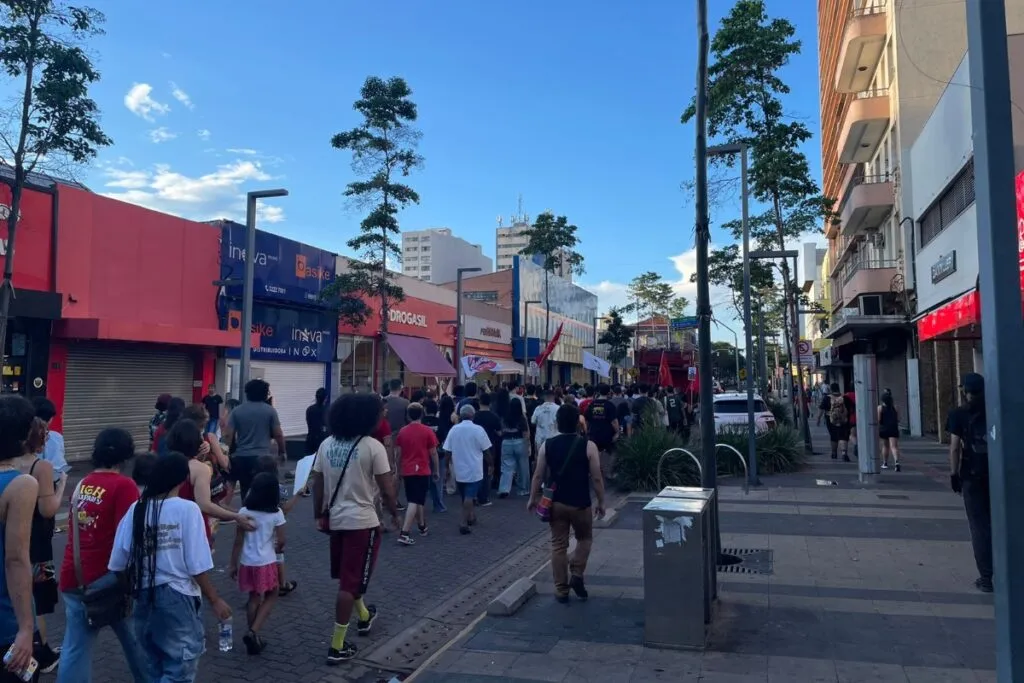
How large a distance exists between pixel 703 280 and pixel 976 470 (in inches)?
115

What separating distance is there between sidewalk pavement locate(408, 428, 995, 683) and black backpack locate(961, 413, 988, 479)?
106cm

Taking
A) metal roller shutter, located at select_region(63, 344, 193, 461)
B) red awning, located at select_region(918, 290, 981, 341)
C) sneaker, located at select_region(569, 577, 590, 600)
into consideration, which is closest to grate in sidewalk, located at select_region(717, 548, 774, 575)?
sneaker, located at select_region(569, 577, 590, 600)

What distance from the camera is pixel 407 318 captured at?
94.8 ft

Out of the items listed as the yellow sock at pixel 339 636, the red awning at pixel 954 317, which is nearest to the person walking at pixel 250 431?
the yellow sock at pixel 339 636

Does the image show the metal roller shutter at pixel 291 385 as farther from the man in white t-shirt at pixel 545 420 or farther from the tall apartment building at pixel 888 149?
the tall apartment building at pixel 888 149

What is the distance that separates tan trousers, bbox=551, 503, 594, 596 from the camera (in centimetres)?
649

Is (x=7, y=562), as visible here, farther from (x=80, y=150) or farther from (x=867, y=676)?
(x=80, y=150)

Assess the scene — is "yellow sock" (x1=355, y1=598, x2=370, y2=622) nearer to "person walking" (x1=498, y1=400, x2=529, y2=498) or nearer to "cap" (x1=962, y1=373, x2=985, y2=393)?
"cap" (x1=962, y1=373, x2=985, y2=393)

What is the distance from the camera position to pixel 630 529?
9.81 meters

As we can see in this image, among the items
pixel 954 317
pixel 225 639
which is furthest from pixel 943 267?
pixel 225 639

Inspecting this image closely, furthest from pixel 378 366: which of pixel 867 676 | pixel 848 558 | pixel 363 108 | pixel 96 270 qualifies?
pixel 867 676

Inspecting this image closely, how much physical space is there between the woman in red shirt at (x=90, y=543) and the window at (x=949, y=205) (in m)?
16.6

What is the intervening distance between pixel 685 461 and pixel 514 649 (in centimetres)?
865

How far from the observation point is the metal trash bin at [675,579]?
533 cm
